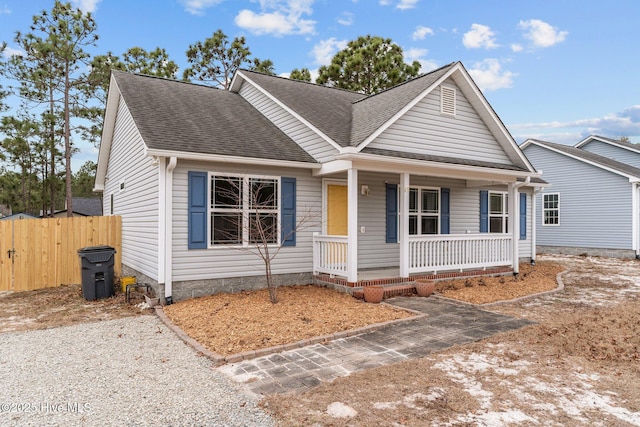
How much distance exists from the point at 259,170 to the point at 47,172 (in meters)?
24.2

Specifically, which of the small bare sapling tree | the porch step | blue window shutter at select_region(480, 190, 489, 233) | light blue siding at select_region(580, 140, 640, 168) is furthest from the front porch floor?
light blue siding at select_region(580, 140, 640, 168)

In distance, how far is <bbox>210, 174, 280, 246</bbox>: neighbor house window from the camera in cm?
833

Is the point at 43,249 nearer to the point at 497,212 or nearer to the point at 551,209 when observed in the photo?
the point at 497,212

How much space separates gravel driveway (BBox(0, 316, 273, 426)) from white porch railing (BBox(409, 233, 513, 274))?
579 centimetres

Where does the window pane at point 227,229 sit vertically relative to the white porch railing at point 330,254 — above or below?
above

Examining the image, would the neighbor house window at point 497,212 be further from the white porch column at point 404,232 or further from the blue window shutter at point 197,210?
the blue window shutter at point 197,210

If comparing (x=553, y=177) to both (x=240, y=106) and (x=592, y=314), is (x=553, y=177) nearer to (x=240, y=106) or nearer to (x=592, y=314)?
(x=592, y=314)

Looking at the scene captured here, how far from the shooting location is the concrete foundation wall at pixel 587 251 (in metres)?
16.7

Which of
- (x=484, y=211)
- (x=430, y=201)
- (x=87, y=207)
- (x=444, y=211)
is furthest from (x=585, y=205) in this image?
(x=87, y=207)

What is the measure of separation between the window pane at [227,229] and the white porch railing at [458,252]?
13.0 feet

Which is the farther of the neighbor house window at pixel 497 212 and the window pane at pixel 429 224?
the neighbor house window at pixel 497 212

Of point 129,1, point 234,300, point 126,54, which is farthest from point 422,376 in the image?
point 126,54

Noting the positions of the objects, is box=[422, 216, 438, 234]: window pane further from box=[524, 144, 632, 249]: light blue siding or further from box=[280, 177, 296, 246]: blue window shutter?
box=[524, 144, 632, 249]: light blue siding

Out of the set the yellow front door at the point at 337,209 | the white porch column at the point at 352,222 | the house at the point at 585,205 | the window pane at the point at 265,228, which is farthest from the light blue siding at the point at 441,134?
the house at the point at 585,205
